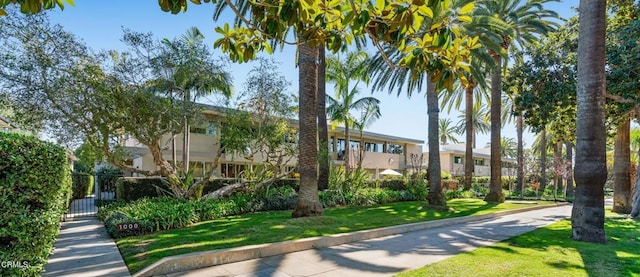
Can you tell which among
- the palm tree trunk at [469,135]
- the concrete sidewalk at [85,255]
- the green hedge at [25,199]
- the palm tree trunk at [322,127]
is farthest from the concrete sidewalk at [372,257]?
the palm tree trunk at [469,135]

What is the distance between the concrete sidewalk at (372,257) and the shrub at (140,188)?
30.4ft

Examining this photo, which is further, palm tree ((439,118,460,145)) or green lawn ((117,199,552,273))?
palm tree ((439,118,460,145))

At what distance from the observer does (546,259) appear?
22.3 ft

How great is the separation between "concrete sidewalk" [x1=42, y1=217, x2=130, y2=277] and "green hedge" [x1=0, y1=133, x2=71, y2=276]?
1304mm

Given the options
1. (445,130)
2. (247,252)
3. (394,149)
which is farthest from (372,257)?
(445,130)

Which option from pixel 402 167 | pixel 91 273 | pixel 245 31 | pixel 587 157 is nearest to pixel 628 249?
pixel 587 157

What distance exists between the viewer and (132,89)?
1157 centimetres

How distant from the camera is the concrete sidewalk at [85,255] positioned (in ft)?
19.5

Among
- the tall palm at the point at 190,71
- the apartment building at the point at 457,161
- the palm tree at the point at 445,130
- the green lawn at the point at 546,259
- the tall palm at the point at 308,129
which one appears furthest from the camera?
the palm tree at the point at 445,130

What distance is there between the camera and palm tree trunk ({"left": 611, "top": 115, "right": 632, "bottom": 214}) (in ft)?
53.0

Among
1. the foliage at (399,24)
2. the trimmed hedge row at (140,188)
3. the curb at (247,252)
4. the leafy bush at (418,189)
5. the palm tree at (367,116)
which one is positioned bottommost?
the leafy bush at (418,189)

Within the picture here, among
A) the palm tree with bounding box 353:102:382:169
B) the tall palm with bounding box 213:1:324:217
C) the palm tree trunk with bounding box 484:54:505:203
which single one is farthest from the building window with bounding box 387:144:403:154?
the tall palm with bounding box 213:1:324:217

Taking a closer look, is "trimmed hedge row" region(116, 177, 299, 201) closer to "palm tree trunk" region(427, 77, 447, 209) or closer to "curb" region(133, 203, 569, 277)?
"curb" region(133, 203, 569, 277)

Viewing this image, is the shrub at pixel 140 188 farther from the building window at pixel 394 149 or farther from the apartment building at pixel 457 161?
the apartment building at pixel 457 161
